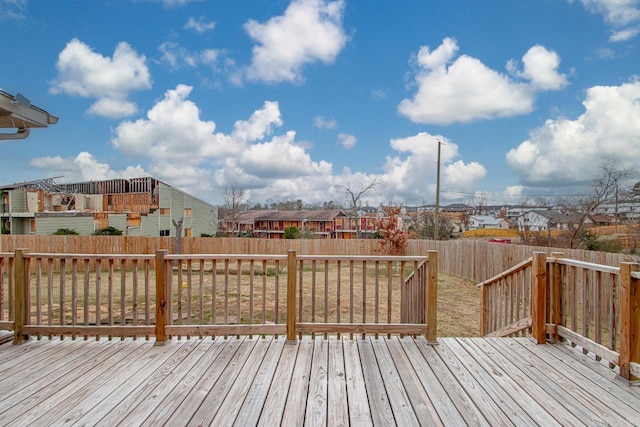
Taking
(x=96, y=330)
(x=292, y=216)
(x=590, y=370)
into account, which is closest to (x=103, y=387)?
(x=96, y=330)

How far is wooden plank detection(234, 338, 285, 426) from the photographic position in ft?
6.96

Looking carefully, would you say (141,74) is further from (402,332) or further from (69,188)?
(69,188)

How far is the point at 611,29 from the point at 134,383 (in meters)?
12.7

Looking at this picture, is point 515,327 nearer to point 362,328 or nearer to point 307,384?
point 362,328

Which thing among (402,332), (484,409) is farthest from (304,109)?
(484,409)

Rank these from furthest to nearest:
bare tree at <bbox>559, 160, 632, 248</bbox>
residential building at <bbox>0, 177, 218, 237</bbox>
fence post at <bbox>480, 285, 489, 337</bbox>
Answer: residential building at <bbox>0, 177, 218, 237</bbox>, bare tree at <bbox>559, 160, 632, 248</bbox>, fence post at <bbox>480, 285, 489, 337</bbox>

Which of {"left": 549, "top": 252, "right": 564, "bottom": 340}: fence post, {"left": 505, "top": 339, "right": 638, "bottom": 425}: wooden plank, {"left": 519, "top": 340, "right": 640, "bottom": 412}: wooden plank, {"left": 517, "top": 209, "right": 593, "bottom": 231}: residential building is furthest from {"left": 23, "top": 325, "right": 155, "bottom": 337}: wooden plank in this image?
{"left": 517, "top": 209, "right": 593, "bottom": 231}: residential building

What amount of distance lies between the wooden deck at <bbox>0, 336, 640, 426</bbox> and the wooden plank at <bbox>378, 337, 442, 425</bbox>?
0.03 feet

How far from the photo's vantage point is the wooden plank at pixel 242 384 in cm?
213

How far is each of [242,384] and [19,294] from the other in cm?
274

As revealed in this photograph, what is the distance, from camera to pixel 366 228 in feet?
111

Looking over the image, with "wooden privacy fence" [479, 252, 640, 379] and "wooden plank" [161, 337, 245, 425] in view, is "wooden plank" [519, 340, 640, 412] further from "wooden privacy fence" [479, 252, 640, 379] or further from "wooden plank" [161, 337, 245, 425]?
"wooden plank" [161, 337, 245, 425]

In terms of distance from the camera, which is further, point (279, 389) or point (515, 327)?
point (515, 327)

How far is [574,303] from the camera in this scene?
10.8 feet
